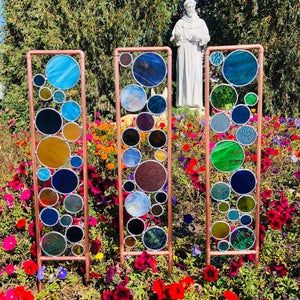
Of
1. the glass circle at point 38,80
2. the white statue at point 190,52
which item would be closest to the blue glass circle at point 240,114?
the glass circle at point 38,80

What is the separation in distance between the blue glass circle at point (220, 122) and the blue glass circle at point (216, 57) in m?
0.28

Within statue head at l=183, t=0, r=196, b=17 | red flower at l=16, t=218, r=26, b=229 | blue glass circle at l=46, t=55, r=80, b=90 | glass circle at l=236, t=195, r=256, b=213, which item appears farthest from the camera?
statue head at l=183, t=0, r=196, b=17

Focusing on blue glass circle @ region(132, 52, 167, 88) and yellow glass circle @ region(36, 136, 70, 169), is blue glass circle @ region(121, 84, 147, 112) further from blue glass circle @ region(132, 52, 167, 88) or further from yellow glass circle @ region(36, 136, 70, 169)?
yellow glass circle @ region(36, 136, 70, 169)

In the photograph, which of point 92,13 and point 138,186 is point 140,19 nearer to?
point 92,13

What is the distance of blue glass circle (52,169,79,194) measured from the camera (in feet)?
7.77

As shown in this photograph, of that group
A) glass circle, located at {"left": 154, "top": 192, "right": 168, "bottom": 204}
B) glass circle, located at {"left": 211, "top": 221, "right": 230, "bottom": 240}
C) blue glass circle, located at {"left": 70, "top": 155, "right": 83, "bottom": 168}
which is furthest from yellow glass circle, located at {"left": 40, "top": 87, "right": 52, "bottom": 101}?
glass circle, located at {"left": 211, "top": 221, "right": 230, "bottom": 240}

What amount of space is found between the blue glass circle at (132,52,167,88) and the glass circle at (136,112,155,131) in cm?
18

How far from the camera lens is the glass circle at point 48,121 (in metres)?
2.29

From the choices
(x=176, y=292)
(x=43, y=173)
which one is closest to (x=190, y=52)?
(x=43, y=173)

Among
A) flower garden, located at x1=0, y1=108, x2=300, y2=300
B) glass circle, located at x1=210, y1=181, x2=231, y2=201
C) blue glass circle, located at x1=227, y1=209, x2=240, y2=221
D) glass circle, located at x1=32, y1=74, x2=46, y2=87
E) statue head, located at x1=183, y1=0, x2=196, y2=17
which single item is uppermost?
statue head, located at x1=183, y1=0, x2=196, y2=17

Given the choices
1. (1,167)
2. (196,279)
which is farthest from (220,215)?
(1,167)

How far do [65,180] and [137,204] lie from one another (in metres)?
0.44

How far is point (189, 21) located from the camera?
697 cm

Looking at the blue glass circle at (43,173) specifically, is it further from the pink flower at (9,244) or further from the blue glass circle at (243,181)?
the blue glass circle at (243,181)
